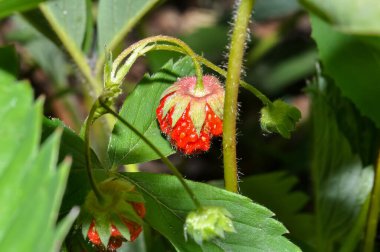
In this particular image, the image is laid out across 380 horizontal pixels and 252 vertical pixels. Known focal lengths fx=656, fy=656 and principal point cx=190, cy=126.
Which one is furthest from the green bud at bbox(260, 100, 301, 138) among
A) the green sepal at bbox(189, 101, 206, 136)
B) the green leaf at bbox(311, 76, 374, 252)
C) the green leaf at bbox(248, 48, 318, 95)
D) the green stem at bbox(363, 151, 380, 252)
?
the green leaf at bbox(248, 48, 318, 95)

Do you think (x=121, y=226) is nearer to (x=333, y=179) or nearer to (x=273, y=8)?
(x=333, y=179)

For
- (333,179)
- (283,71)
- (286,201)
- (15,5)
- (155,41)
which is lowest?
(283,71)

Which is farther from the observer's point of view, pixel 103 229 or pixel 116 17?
pixel 116 17

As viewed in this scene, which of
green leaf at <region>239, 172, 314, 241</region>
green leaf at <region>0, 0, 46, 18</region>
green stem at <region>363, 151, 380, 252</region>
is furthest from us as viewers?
green leaf at <region>239, 172, 314, 241</region>

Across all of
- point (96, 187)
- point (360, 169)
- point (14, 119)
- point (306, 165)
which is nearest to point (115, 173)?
point (96, 187)

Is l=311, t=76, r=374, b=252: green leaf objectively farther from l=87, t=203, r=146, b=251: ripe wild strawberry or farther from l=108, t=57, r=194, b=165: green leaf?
l=87, t=203, r=146, b=251: ripe wild strawberry

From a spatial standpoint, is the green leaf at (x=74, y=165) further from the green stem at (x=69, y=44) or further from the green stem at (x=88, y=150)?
the green stem at (x=69, y=44)

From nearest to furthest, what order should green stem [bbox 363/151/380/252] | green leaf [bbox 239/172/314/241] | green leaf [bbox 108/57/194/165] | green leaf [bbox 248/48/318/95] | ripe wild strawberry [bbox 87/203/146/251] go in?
ripe wild strawberry [bbox 87/203/146/251] < green leaf [bbox 108/57/194/165] < green stem [bbox 363/151/380/252] < green leaf [bbox 239/172/314/241] < green leaf [bbox 248/48/318/95]

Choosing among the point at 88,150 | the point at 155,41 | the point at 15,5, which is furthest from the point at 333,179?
the point at 15,5
